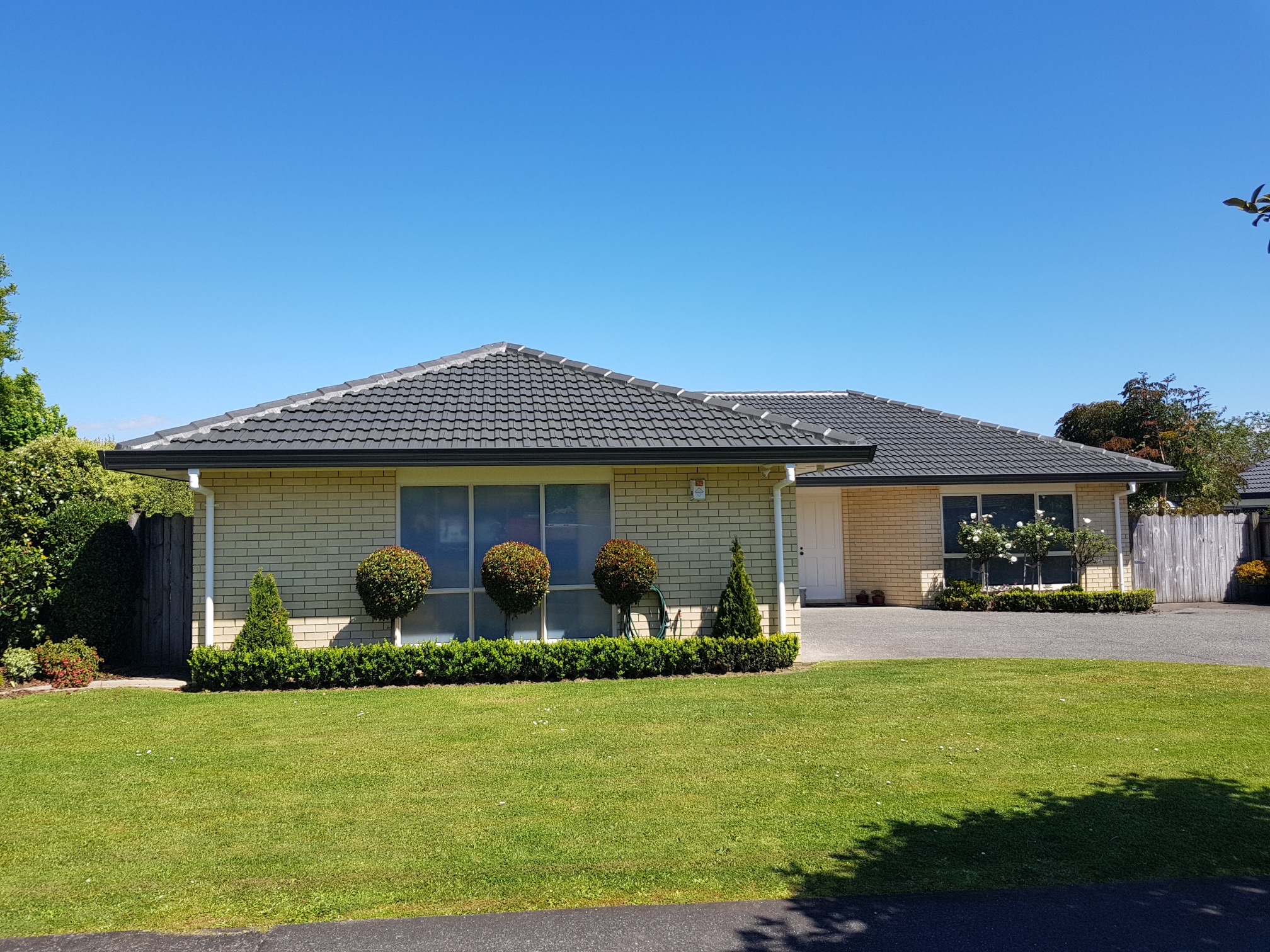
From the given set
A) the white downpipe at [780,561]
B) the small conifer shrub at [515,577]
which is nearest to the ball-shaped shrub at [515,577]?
the small conifer shrub at [515,577]

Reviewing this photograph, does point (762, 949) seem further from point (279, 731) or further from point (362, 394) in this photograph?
point (362, 394)

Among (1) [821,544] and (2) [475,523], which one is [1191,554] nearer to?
(1) [821,544]

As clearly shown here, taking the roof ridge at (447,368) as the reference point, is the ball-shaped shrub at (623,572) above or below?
below

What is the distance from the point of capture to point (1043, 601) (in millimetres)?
19000

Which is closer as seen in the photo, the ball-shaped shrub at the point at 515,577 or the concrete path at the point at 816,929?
the concrete path at the point at 816,929

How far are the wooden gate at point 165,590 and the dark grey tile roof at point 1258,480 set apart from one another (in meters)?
32.5

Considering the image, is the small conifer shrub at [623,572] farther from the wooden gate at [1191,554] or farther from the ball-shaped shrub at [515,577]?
the wooden gate at [1191,554]

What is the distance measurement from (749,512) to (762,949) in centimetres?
878

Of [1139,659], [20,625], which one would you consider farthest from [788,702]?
[20,625]

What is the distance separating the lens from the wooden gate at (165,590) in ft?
42.2

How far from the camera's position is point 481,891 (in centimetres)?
465

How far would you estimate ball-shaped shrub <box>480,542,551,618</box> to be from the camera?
37.2 ft

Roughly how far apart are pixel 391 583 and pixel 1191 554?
19.1 m

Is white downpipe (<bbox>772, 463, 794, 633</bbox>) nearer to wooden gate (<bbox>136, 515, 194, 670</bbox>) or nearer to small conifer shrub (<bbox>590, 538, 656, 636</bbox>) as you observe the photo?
small conifer shrub (<bbox>590, 538, 656, 636</bbox>)
